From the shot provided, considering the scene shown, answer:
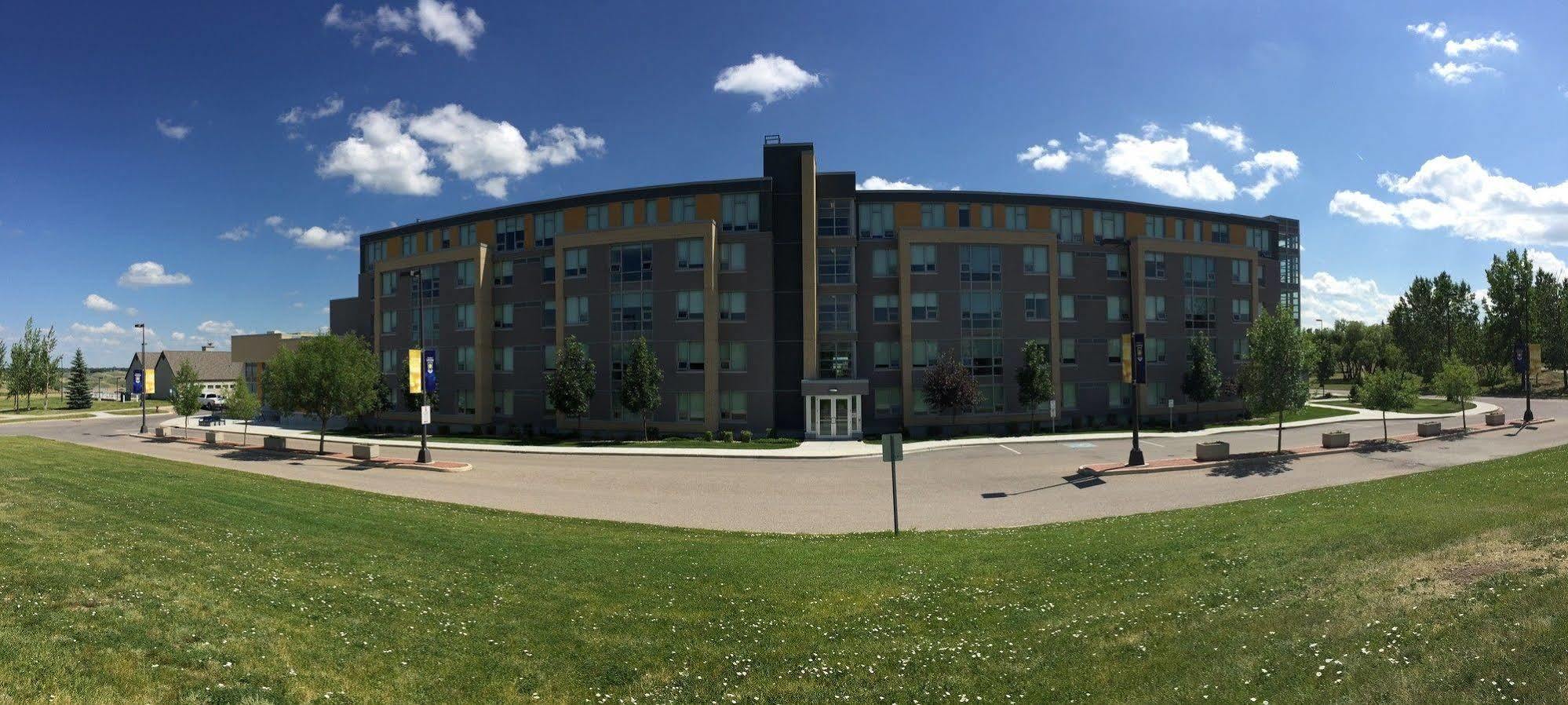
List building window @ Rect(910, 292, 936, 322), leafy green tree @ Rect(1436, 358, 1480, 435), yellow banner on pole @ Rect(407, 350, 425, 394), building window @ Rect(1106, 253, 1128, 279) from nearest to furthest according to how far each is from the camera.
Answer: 1. yellow banner on pole @ Rect(407, 350, 425, 394)
2. leafy green tree @ Rect(1436, 358, 1480, 435)
3. building window @ Rect(910, 292, 936, 322)
4. building window @ Rect(1106, 253, 1128, 279)

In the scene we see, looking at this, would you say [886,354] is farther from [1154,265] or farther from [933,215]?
[1154,265]

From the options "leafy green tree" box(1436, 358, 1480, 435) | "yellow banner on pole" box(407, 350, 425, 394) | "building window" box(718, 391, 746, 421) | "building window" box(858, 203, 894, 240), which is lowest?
"building window" box(718, 391, 746, 421)

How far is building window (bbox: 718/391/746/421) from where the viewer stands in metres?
42.3

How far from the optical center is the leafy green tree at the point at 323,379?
37062 millimetres

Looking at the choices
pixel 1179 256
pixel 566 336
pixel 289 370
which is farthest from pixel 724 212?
pixel 1179 256

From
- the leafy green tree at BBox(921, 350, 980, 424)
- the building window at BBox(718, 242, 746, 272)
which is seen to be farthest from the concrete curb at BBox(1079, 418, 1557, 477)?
the building window at BBox(718, 242, 746, 272)

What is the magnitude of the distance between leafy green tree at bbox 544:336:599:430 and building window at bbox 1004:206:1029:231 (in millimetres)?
28811

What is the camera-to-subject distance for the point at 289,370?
3716 centimetres

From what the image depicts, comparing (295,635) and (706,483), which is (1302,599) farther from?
(706,483)

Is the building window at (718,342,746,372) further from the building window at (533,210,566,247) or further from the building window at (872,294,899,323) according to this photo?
the building window at (533,210,566,247)

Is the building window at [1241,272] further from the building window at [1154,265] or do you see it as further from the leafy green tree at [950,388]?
the leafy green tree at [950,388]

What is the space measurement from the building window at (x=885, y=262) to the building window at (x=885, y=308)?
4.69 feet

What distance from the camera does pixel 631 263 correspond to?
4341 centimetres

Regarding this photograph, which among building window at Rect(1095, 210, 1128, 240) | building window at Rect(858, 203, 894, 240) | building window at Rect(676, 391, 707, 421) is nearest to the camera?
building window at Rect(676, 391, 707, 421)
